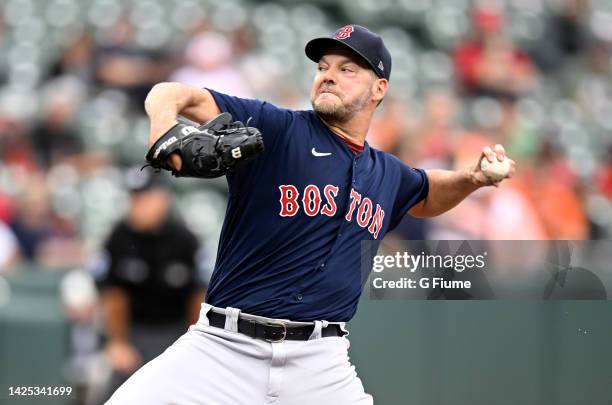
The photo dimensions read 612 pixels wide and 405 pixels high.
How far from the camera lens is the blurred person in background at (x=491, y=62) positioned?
6230 millimetres

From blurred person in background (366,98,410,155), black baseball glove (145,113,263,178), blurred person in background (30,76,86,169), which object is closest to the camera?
black baseball glove (145,113,263,178)

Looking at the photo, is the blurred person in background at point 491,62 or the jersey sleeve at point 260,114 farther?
the blurred person in background at point 491,62

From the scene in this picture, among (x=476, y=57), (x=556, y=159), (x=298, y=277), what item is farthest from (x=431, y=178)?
(x=476, y=57)

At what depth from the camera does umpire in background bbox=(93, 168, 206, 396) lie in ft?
16.8

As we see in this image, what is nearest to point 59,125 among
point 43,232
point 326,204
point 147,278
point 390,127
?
point 43,232

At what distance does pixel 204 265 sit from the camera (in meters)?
5.23

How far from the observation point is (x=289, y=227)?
9.36 ft

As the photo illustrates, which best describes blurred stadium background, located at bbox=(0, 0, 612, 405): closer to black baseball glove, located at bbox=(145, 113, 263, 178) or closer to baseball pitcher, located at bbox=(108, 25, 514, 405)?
baseball pitcher, located at bbox=(108, 25, 514, 405)

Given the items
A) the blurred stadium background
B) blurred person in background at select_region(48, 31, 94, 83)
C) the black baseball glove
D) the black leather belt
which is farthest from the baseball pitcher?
blurred person in background at select_region(48, 31, 94, 83)

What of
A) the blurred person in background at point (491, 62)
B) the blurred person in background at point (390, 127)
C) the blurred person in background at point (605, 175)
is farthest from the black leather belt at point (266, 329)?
the blurred person in background at point (491, 62)

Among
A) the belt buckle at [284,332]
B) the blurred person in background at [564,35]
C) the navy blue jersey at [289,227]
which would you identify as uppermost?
the blurred person in background at [564,35]

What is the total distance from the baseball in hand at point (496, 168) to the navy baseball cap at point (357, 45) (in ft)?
1.66

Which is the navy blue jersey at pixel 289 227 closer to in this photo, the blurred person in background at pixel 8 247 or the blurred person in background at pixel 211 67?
the blurred person in background at pixel 8 247

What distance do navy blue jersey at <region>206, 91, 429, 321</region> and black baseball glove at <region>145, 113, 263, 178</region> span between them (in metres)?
0.44
